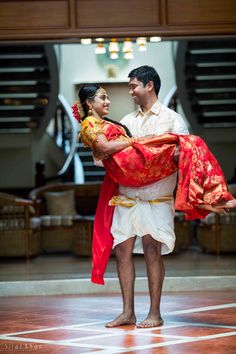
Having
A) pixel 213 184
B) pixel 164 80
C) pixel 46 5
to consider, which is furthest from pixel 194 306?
pixel 164 80

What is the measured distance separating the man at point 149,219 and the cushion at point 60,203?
572cm

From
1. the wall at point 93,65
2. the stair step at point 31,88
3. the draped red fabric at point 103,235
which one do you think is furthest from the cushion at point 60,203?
A: the draped red fabric at point 103,235

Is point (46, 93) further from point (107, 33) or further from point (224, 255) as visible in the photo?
point (107, 33)

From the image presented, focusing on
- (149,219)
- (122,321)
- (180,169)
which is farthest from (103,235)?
(180,169)

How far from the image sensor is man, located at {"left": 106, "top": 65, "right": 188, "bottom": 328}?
5.76m

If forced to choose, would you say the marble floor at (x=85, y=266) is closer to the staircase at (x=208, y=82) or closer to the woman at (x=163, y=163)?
the woman at (x=163, y=163)

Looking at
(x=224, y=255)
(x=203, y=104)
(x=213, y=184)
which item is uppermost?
(x=203, y=104)

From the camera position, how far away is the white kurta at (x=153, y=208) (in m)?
5.77

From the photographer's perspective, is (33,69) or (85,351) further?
(33,69)

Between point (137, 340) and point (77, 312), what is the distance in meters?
1.35

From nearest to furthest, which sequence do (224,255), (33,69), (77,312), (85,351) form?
(85,351), (77,312), (224,255), (33,69)

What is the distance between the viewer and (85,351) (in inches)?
196

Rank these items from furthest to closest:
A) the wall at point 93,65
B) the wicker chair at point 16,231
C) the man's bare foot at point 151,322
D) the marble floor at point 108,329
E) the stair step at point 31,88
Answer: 1. the wall at point 93,65
2. the stair step at point 31,88
3. the wicker chair at point 16,231
4. the man's bare foot at point 151,322
5. the marble floor at point 108,329

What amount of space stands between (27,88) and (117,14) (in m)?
7.13
